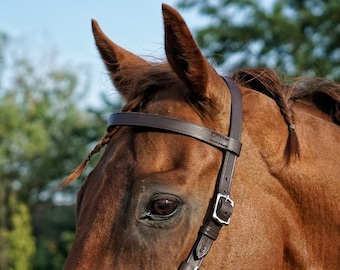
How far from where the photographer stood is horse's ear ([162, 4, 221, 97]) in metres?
2.52

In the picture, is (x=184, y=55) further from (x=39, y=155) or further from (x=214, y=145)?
(x=39, y=155)

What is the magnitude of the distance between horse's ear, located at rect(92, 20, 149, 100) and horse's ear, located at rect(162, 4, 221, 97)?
0.47m

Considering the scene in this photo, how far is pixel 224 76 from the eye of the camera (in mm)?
3135

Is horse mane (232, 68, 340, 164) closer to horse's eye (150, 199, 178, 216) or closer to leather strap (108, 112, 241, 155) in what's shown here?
leather strap (108, 112, 241, 155)

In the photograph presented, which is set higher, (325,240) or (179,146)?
(179,146)

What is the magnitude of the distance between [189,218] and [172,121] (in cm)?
44

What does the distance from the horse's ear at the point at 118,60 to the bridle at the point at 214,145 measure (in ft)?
1.08

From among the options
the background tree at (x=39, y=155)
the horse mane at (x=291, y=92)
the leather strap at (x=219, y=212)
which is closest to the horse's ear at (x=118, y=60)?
the horse mane at (x=291, y=92)

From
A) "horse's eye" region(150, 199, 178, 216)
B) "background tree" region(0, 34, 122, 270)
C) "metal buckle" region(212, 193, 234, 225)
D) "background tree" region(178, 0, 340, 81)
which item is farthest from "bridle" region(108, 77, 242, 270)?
"background tree" region(0, 34, 122, 270)

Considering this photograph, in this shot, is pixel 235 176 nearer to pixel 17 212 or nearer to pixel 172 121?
pixel 172 121

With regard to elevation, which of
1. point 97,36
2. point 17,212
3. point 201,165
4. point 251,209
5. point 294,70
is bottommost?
point 17,212

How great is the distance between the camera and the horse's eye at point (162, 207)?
252 centimetres

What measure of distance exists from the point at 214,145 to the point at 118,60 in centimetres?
83

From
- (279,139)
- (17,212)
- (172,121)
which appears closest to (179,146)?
(172,121)
